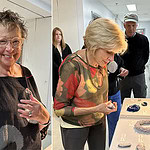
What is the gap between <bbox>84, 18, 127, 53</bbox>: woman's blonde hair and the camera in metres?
1.18

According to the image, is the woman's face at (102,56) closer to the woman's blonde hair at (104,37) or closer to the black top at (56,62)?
the woman's blonde hair at (104,37)

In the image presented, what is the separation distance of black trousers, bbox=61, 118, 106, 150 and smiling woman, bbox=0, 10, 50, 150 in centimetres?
38

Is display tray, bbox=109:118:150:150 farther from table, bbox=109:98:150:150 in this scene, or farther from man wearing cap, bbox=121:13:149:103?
man wearing cap, bbox=121:13:149:103

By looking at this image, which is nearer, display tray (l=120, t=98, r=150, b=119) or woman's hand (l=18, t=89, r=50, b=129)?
woman's hand (l=18, t=89, r=50, b=129)

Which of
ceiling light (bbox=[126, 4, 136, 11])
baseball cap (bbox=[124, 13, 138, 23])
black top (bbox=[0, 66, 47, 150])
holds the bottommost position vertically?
black top (bbox=[0, 66, 47, 150])

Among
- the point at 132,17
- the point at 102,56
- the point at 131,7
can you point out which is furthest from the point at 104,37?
the point at 131,7

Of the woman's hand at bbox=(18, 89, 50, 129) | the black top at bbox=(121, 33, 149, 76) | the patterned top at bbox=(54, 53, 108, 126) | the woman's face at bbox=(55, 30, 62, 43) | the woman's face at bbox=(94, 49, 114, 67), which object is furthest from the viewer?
the black top at bbox=(121, 33, 149, 76)

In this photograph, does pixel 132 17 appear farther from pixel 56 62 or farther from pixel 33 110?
pixel 33 110

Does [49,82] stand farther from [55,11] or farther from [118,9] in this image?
[118,9]

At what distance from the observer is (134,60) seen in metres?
2.58

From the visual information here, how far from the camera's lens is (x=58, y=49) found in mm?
1404

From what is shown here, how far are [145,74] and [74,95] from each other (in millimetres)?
1873

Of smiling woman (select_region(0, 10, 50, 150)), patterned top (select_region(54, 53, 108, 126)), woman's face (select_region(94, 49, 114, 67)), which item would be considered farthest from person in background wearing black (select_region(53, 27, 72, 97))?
smiling woman (select_region(0, 10, 50, 150))

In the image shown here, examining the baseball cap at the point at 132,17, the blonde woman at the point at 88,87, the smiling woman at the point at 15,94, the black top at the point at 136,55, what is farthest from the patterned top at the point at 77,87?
the baseball cap at the point at 132,17
